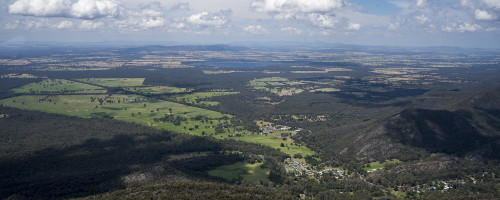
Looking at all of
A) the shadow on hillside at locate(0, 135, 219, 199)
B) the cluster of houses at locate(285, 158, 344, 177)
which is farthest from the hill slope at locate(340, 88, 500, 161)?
the shadow on hillside at locate(0, 135, 219, 199)

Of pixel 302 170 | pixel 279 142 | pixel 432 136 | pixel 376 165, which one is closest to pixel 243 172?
pixel 302 170

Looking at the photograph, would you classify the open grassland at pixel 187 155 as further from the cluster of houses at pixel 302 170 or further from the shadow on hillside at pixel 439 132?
the shadow on hillside at pixel 439 132

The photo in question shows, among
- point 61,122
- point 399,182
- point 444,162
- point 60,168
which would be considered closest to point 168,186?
point 60,168

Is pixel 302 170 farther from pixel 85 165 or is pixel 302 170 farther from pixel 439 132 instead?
pixel 85 165

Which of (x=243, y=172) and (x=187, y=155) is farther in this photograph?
(x=187, y=155)

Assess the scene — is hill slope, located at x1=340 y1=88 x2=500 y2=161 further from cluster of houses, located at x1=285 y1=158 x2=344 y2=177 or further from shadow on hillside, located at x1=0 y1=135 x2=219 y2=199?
shadow on hillside, located at x1=0 y1=135 x2=219 y2=199

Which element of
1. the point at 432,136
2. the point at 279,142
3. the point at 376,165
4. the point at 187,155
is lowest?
the point at 279,142

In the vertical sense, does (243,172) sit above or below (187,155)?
below

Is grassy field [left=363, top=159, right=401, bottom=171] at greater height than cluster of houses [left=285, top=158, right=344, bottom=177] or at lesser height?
greater
